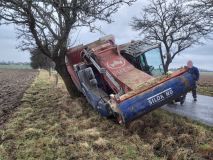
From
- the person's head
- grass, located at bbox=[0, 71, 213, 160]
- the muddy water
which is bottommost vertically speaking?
the muddy water

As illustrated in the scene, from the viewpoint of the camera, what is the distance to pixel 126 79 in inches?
543

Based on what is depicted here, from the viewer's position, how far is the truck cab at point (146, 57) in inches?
612

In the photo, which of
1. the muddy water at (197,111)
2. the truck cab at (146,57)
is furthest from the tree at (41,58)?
the muddy water at (197,111)

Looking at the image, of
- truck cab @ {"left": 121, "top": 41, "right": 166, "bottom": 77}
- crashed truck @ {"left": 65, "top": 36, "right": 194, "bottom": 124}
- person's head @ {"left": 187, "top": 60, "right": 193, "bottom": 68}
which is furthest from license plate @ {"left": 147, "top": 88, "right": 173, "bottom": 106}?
truck cab @ {"left": 121, "top": 41, "right": 166, "bottom": 77}

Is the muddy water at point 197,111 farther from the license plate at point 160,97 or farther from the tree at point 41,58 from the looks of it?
the tree at point 41,58

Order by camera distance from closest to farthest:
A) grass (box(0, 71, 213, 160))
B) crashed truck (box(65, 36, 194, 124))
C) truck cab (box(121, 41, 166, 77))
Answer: grass (box(0, 71, 213, 160)) → crashed truck (box(65, 36, 194, 124)) → truck cab (box(121, 41, 166, 77))

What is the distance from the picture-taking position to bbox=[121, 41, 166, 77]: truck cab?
51.0 ft

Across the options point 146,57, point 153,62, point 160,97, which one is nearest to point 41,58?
point 153,62

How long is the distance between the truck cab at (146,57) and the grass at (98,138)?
6.71ft

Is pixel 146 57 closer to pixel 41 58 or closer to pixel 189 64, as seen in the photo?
pixel 189 64

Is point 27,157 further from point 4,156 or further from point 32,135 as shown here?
point 32,135

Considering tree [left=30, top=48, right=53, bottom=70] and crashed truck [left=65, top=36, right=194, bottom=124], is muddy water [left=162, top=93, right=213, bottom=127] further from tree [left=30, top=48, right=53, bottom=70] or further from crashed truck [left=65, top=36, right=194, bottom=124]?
tree [left=30, top=48, right=53, bottom=70]

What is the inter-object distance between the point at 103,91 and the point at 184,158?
21.1ft

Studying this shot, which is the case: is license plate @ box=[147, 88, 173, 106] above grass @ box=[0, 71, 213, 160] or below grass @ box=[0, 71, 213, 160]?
above
